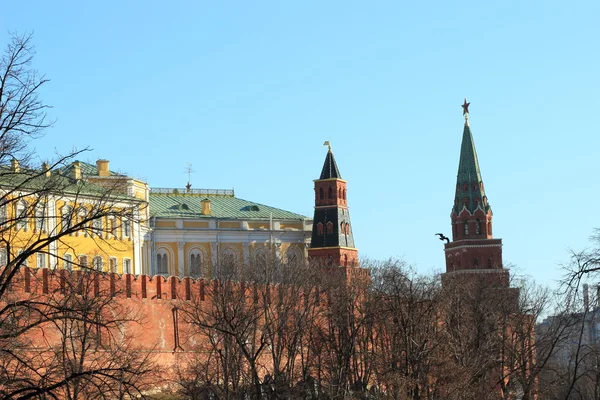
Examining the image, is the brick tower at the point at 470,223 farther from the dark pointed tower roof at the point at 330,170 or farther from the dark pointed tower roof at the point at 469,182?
the dark pointed tower roof at the point at 330,170

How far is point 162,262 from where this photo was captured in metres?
85.3

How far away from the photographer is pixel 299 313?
53750 millimetres

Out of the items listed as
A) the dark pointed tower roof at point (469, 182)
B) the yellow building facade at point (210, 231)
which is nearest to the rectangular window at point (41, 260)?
the yellow building facade at point (210, 231)

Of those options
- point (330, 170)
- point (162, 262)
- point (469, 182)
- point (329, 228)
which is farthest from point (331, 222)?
point (469, 182)

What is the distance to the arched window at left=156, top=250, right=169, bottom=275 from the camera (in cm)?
8488

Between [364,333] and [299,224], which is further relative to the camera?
[299,224]

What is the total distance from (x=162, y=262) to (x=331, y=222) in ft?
40.5

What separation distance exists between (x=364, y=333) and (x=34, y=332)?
16.7 metres

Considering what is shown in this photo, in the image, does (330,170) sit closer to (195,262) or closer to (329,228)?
(329,228)

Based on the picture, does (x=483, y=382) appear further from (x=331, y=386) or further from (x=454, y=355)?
(x=331, y=386)

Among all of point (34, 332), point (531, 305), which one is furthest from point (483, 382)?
point (531, 305)

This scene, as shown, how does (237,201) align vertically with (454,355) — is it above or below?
above

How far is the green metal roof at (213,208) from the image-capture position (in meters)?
88.8

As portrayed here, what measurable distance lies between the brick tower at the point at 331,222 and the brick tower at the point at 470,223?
9071mm
